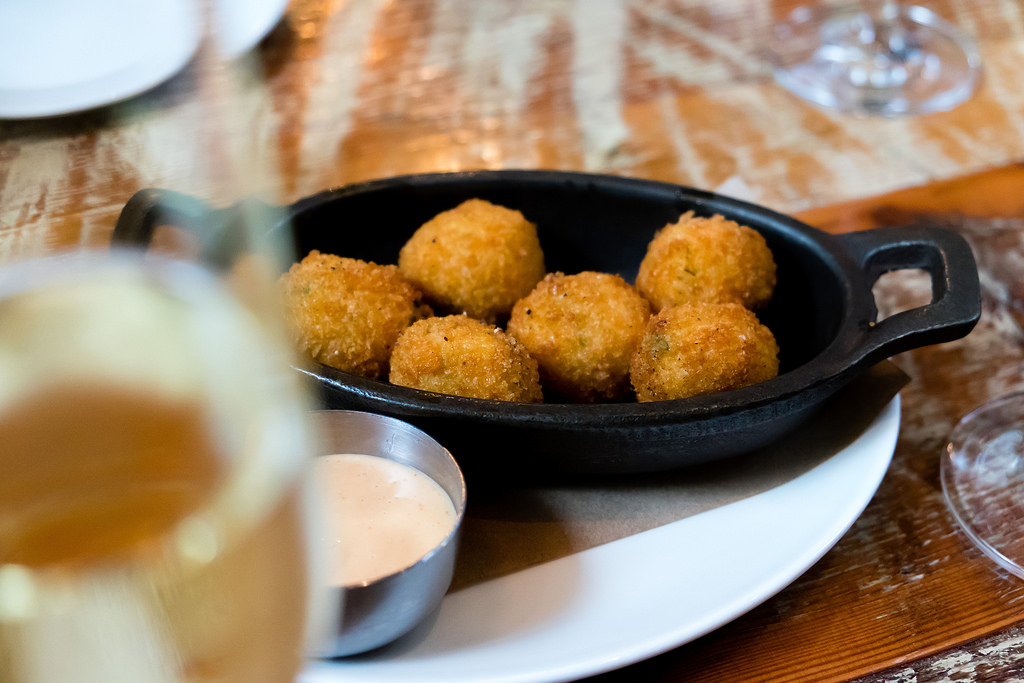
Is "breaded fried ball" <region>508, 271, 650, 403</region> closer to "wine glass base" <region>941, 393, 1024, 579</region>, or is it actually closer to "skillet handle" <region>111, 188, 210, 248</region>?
"wine glass base" <region>941, 393, 1024, 579</region>

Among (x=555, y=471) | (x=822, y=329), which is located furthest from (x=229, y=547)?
(x=822, y=329)

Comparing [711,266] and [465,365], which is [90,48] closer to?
[465,365]

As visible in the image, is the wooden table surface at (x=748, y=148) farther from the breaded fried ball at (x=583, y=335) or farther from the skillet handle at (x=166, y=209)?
the breaded fried ball at (x=583, y=335)

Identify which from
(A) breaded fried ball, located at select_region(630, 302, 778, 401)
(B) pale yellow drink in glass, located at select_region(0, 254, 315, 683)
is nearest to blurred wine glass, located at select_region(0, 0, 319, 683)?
(B) pale yellow drink in glass, located at select_region(0, 254, 315, 683)

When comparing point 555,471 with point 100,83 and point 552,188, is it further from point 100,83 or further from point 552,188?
point 100,83

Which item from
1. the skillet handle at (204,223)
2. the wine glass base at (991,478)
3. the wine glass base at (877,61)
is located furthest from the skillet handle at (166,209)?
the wine glass base at (877,61)

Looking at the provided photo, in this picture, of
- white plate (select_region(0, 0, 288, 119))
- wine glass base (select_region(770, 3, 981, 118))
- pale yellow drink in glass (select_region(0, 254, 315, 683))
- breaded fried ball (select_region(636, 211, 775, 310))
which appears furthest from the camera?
wine glass base (select_region(770, 3, 981, 118))
